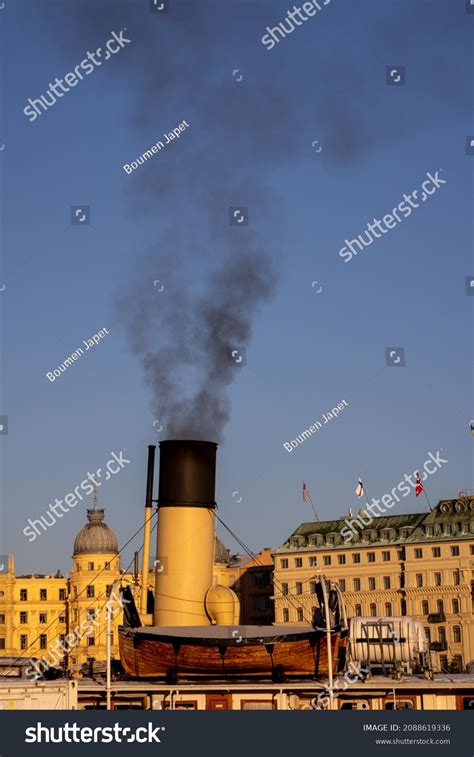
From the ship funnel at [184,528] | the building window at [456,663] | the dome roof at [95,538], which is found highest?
the dome roof at [95,538]

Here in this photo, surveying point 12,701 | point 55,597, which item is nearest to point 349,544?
point 55,597

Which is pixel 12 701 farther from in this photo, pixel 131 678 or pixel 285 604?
pixel 285 604

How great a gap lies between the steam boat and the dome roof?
115 metres

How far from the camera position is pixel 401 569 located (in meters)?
156

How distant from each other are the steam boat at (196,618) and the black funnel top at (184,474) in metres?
0.05

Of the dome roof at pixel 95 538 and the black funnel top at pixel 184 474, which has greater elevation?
the dome roof at pixel 95 538

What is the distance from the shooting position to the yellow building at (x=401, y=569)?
487 feet

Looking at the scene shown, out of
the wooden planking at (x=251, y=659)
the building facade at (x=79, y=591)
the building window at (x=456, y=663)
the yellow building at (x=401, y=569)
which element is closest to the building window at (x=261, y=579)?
the building facade at (x=79, y=591)

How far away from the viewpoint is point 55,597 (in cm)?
18050

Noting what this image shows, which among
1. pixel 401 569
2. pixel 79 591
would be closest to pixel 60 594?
pixel 79 591

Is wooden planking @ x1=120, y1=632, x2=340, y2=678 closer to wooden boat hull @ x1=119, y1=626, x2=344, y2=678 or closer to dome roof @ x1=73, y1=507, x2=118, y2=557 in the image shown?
wooden boat hull @ x1=119, y1=626, x2=344, y2=678

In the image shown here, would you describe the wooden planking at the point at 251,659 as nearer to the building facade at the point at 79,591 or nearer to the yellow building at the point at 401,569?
the yellow building at the point at 401,569
